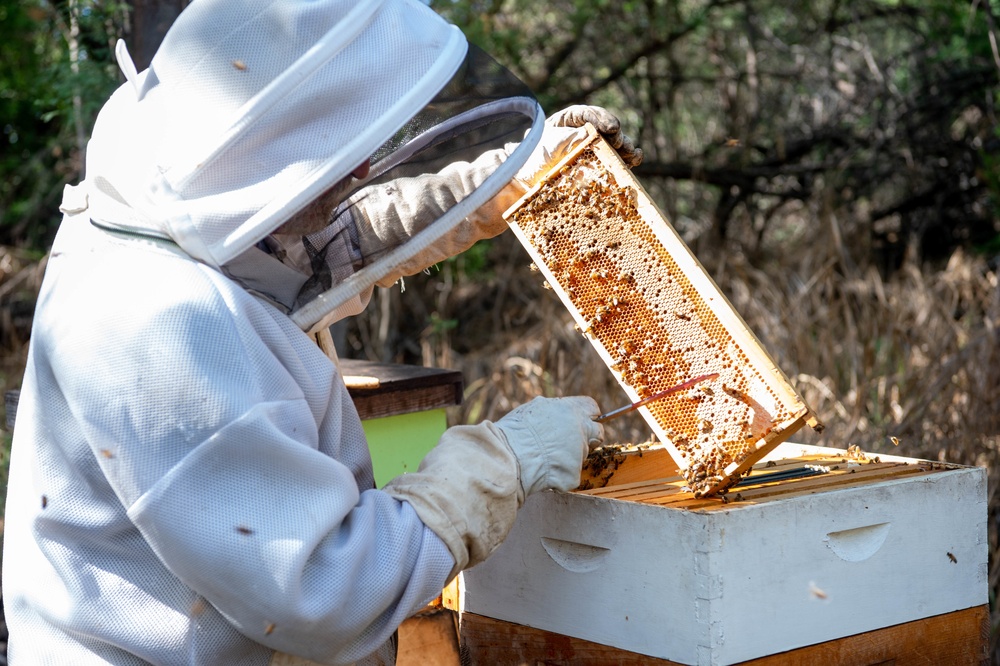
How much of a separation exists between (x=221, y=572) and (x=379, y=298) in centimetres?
484

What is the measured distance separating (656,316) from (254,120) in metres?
0.87

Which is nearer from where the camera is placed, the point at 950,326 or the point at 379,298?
the point at 950,326

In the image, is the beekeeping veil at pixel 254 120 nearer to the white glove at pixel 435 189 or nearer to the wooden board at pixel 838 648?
Result: the white glove at pixel 435 189

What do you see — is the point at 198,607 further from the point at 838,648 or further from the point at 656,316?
the point at 838,648

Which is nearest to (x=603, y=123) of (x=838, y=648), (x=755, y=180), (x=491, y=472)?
(x=491, y=472)

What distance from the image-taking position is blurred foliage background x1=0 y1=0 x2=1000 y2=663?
474cm

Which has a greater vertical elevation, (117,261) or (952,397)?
(117,261)

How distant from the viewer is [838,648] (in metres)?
1.74

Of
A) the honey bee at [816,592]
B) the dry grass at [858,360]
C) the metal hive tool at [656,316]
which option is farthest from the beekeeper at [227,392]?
the dry grass at [858,360]

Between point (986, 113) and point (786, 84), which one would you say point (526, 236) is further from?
point (786, 84)

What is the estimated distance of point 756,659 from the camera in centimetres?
165

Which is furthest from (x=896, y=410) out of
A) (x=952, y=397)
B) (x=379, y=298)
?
(x=379, y=298)

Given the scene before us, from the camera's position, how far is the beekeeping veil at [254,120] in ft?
4.65

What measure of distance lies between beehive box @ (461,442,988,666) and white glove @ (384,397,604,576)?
12 centimetres
